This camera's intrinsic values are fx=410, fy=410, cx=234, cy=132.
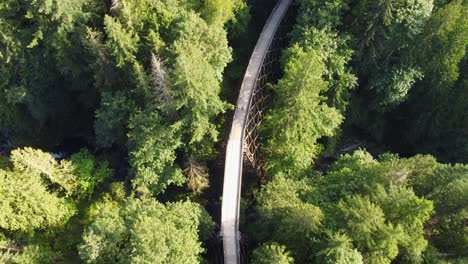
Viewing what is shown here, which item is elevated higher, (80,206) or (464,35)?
(464,35)

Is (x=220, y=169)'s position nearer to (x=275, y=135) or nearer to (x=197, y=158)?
(x=197, y=158)

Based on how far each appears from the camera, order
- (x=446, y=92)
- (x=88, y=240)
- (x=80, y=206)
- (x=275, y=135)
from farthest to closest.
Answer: (x=446, y=92), (x=275, y=135), (x=80, y=206), (x=88, y=240)

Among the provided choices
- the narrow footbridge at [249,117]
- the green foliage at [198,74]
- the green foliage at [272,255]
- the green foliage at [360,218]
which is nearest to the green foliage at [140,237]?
the narrow footbridge at [249,117]

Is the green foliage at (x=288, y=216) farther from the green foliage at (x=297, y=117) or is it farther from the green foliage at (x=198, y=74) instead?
the green foliage at (x=198, y=74)

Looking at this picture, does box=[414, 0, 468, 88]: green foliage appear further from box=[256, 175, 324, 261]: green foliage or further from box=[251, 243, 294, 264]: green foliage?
box=[251, 243, 294, 264]: green foliage

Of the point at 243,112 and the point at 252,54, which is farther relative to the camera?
the point at 252,54

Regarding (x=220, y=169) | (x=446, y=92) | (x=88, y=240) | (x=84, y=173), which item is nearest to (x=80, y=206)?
(x=84, y=173)

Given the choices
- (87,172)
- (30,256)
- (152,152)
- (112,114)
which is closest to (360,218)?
(152,152)
